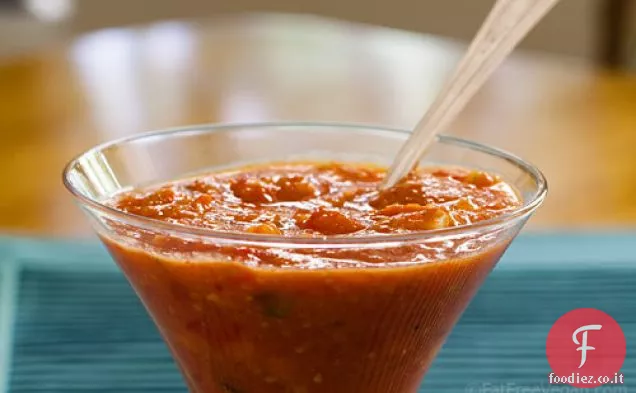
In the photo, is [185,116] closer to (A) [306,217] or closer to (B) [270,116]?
(B) [270,116]

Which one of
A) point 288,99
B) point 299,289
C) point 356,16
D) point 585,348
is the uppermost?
point 356,16

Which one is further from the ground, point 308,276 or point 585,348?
point 585,348

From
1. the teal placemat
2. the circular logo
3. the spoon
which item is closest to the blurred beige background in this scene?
the teal placemat

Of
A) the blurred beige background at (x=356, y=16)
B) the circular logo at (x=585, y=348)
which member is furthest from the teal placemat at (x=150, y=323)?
the blurred beige background at (x=356, y=16)

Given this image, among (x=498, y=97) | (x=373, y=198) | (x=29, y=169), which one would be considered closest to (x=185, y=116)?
(x=29, y=169)

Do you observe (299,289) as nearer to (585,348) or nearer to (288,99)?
(585,348)

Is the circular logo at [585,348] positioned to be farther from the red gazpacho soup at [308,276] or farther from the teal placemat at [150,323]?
the red gazpacho soup at [308,276]

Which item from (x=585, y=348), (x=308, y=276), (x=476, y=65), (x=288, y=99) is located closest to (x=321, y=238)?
(x=308, y=276)
